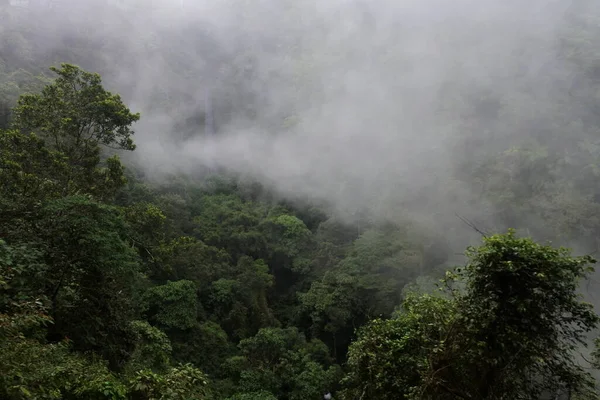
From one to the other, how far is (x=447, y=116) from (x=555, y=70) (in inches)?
284

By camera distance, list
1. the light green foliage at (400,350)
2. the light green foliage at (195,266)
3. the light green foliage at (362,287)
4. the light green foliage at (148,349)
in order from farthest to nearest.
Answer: the light green foliage at (362,287) < the light green foliage at (195,266) < the light green foliage at (148,349) < the light green foliage at (400,350)

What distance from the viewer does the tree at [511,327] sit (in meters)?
3.86

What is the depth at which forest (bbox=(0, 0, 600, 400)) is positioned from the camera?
4.11 m

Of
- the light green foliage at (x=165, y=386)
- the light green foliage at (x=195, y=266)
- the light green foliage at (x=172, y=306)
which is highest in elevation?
the light green foliage at (x=195, y=266)

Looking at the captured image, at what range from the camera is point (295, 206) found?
30.1 metres

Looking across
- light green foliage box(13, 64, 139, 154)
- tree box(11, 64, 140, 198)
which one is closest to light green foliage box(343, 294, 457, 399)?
tree box(11, 64, 140, 198)

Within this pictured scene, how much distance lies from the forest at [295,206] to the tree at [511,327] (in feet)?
0.08

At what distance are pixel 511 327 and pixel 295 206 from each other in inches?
1035

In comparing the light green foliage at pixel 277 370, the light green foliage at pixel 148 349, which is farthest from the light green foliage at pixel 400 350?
the light green foliage at pixel 277 370

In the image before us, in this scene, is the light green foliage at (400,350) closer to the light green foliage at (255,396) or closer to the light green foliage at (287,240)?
the light green foliage at (255,396)

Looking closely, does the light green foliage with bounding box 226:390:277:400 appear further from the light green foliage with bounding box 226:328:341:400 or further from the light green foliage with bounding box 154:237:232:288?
the light green foliage with bounding box 154:237:232:288

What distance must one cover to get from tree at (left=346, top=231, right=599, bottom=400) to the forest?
0.9 inches

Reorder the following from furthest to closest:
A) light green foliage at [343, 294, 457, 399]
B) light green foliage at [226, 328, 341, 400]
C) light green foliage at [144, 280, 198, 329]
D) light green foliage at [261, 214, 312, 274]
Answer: light green foliage at [261, 214, 312, 274], light green foliage at [144, 280, 198, 329], light green foliage at [226, 328, 341, 400], light green foliage at [343, 294, 457, 399]

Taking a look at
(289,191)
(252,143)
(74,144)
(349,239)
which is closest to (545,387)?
(74,144)
